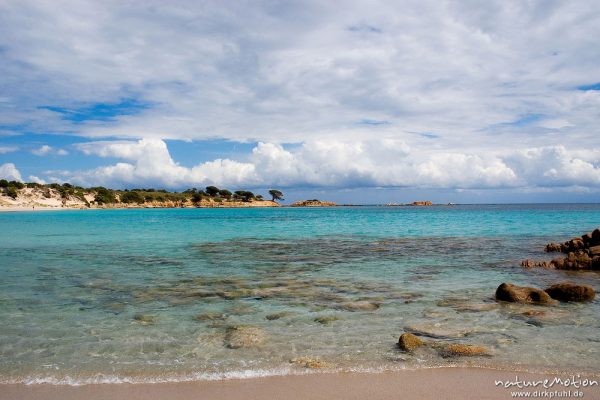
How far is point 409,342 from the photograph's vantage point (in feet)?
28.5

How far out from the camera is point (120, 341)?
9.25 meters

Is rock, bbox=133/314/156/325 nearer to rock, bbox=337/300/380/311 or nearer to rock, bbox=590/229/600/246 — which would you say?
rock, bbox=337/300/380/311

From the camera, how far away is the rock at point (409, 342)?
8578 mm

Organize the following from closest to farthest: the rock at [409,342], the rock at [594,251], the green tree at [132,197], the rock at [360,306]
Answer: the rock at [409,342] → the rock at [360,306] → the rock at [594,251] → the green tree at [132,197]

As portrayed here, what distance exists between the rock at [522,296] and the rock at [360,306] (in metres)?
3.99

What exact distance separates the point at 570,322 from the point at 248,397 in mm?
8472

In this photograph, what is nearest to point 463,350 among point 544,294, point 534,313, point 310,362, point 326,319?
point 310,362

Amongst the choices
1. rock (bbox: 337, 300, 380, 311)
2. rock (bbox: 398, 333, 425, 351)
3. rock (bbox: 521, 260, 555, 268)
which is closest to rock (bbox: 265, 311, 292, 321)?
rock (bbox: 337, 300, 380, 311)

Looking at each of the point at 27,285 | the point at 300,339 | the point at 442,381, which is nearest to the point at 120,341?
the point at 300,339

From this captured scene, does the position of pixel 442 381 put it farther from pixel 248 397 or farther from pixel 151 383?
pixel 151 383

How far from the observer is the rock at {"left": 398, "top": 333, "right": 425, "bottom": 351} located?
8.58 meters

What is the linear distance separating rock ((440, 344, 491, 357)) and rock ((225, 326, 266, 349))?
377cm

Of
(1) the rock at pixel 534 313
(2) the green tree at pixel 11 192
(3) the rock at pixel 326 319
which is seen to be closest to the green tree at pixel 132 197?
(2) the green tree at pixel 11 192

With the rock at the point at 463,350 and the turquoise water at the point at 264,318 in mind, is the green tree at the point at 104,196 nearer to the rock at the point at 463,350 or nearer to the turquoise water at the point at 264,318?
the turquoise water at the point at 264,318
